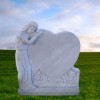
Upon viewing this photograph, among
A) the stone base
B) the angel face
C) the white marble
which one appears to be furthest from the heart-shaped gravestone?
the stone base

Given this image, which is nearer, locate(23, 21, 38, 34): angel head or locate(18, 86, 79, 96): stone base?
locate(23, 21, 38, 34): angel head

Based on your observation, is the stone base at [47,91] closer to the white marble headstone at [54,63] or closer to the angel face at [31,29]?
the white marble headstone at [54,63]

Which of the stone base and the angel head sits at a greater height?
the angel head

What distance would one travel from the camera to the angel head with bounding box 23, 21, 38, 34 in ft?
39.2

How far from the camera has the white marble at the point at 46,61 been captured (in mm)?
11984

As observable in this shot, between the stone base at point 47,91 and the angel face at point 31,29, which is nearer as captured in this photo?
the angel face at point 31,29

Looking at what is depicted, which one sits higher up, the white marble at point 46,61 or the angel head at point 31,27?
the angel head at point 31,27

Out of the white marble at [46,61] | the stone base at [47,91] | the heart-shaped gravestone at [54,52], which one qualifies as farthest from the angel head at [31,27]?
the stone base at [47,91]

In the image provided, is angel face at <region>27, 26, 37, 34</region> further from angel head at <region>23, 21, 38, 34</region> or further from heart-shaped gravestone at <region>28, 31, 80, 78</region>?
heart-shaped gravestone at <region>28, 31, 80, 78</region>

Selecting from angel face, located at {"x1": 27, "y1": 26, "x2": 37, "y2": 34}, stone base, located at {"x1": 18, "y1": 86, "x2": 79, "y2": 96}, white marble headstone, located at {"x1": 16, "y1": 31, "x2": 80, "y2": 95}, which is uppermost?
angel face, located at {"x1": 27, "y1": 26, "x2": 37, "y2": 34}

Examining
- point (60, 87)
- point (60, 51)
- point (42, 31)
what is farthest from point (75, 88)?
point (42, 31)

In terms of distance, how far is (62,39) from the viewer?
1207 cm

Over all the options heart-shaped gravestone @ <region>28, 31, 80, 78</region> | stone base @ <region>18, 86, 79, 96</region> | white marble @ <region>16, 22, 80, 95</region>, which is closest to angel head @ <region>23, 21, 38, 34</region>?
white marble @ <region>16, 22, 80, 95</region>

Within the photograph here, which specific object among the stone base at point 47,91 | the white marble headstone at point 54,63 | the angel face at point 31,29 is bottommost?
the stone base at point 47,91
